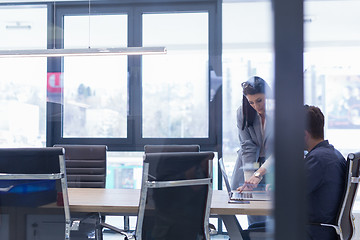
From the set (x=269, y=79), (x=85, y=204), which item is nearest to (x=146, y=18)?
(x=85, y=204)

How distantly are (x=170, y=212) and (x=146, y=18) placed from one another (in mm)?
2311

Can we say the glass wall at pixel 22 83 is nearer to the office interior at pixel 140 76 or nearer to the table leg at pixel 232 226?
the office interior at pixel 140 76

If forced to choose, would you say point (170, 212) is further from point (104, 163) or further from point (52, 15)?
point (52, 15)

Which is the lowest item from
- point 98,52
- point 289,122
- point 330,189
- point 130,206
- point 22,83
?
point 130,206

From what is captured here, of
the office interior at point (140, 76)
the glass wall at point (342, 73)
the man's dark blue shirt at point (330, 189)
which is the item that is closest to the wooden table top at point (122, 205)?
the man's dark blue shirt at point (330, 189)

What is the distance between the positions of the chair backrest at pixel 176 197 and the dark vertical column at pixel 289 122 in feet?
3.63

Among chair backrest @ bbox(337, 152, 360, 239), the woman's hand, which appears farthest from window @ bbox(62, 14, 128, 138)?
Result: chair backrest @ bbox(337, 152, 360, 239)

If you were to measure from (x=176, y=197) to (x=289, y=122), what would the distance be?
3.96 feet

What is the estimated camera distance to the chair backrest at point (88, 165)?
2562mm

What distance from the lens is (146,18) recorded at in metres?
3.56

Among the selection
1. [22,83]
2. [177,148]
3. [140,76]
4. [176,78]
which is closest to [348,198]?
[177,148]

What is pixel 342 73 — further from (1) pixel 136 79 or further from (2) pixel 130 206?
(2) pixel 130 206

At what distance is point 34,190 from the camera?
1683 millimetres

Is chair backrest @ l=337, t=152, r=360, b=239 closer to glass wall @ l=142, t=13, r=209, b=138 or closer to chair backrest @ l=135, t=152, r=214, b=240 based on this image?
chair backrest @ l=135, t=152, r=214, b=240
